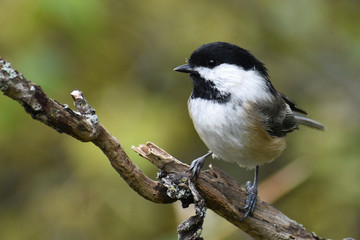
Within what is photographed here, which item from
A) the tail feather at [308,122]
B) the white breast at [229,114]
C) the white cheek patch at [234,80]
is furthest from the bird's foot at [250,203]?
the tail feather at [308,122]

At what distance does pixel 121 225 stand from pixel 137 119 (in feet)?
2.88

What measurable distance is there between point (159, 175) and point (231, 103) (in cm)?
61

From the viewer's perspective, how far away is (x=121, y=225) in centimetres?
349

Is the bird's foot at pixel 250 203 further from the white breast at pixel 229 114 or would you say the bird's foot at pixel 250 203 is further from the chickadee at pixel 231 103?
the white breast at pixel 229 114

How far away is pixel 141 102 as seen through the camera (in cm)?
339

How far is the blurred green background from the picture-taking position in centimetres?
313

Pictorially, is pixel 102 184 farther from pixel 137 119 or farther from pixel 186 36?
pixel 186 36

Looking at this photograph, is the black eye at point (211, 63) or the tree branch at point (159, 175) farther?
the black eye at point (211, 63)

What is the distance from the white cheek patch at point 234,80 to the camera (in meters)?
2.51

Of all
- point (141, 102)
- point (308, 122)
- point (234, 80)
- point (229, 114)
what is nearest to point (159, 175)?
point (229, 114)

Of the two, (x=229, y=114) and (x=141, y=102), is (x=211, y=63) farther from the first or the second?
(x=141, y=102)

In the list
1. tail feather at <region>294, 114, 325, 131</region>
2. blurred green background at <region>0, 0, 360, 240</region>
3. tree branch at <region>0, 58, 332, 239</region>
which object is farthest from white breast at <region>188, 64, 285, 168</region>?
tail feather at <region>294, 114, 325, 131</region>

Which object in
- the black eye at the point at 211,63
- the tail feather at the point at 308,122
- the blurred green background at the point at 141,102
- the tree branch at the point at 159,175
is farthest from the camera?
the tail feather at the point at 308,122

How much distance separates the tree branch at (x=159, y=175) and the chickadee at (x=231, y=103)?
0.11m
